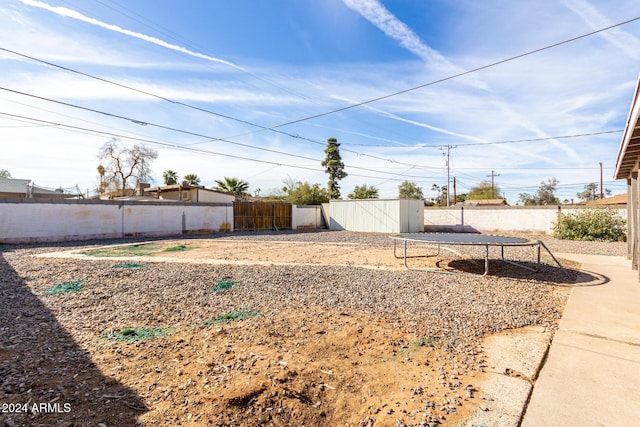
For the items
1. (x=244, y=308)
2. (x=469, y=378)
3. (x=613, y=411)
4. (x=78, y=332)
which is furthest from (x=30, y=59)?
(x=613, y=411)

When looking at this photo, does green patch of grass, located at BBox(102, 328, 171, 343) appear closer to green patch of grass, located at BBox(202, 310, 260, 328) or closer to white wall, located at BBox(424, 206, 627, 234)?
green patch of grass, located at BBox(202, 310, 260, 328)

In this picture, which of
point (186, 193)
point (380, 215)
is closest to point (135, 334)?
point (380, 215)

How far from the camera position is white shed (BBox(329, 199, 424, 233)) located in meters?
19.0

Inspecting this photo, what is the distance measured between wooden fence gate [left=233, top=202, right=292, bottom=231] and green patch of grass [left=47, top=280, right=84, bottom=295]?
14171 mm

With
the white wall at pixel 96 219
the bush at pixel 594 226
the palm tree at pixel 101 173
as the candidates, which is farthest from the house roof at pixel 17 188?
the bush at pixel 594 226

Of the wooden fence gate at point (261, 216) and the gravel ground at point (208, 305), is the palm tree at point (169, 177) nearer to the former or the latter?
the wooden fence gate at point (261, 216)

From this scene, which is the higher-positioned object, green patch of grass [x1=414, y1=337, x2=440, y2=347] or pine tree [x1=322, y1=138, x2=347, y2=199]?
pine tree [x1=322, y1=138, x2=347, y2=199]

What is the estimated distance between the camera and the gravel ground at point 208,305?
2.45 meters

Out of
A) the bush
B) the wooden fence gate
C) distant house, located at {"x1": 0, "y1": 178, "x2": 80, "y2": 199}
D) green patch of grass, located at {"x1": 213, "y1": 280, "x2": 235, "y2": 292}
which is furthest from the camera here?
distant house, located at {"x1": 0, "y1": 178, "x2": 80, "y2": 199}

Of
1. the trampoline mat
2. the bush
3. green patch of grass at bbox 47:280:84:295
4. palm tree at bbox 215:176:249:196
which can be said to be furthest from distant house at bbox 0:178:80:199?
the bush

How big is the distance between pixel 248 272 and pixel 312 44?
10123 millimetres

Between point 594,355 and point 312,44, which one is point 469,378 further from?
point 312,44

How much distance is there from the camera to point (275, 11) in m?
10.5

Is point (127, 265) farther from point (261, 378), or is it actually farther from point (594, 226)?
point (594, 226)
